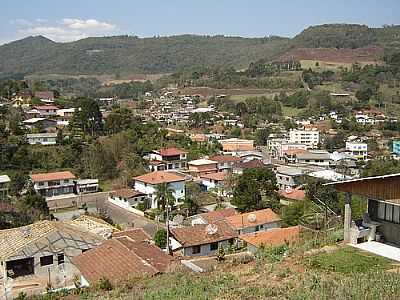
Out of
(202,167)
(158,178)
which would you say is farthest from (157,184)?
(202,167)

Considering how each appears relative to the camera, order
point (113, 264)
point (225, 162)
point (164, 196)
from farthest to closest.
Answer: point (225, 162) < point (164, 196) < point (113, 264)

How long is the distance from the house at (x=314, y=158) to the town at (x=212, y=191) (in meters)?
0.13

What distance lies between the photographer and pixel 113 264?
1080 cm

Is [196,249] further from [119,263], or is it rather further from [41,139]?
[41,139]

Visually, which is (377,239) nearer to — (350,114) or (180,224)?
(180,224)

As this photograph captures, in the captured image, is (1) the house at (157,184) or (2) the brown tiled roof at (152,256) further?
(1) the house at (157,184)

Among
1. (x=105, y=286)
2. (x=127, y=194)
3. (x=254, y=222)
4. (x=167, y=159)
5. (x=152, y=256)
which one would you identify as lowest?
(x=127, y=194)

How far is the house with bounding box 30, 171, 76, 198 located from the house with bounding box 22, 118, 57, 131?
912 centimetres

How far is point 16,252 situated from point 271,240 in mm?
7518

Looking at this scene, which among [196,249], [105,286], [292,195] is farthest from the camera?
[292,195]

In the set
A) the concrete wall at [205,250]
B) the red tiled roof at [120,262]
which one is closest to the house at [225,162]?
the concrete wall at [205,250]

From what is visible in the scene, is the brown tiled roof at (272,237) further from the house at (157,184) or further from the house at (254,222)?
the house at (157,184)

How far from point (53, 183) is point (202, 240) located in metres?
17.1

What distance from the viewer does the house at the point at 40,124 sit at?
39.6m
